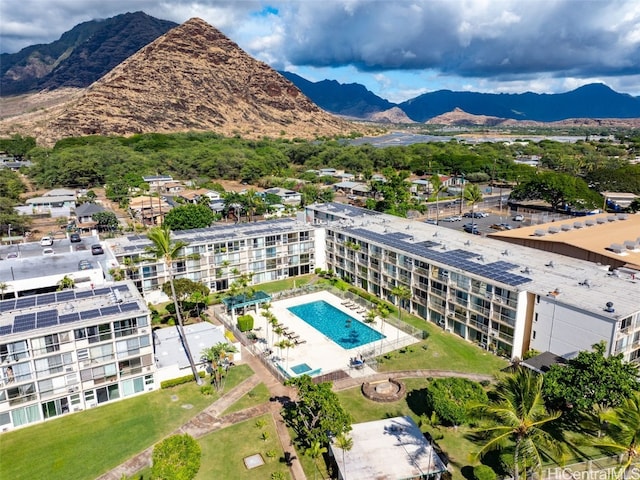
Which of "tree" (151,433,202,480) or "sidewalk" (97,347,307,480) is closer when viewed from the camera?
"tree" (151,433,202,480)

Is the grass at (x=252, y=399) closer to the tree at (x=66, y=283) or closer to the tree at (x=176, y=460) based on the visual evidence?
the tree at (x=176, y=460)

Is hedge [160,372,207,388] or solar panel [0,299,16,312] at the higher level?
solar panel [0,299,16,312]

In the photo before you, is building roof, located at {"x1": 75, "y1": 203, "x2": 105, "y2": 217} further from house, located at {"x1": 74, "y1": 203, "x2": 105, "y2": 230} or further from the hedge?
the hedge

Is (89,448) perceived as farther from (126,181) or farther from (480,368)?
(126,181)

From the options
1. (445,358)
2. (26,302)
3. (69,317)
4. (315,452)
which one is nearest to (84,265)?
(26,302)

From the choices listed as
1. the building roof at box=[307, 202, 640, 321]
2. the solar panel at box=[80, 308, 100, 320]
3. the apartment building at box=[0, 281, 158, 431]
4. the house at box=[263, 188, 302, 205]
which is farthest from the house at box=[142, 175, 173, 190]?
the solar panel at box=[80, 308, 100, 320]

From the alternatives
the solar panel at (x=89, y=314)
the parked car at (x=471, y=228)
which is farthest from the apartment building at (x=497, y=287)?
the solar panel at (x=89, y=314)

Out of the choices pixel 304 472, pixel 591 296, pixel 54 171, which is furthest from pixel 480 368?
pixel 54 171

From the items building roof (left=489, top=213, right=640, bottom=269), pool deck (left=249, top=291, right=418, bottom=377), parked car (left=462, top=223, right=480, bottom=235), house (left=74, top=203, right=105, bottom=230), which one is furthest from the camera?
house (left=74, top=203, right=105, bottom=230)
